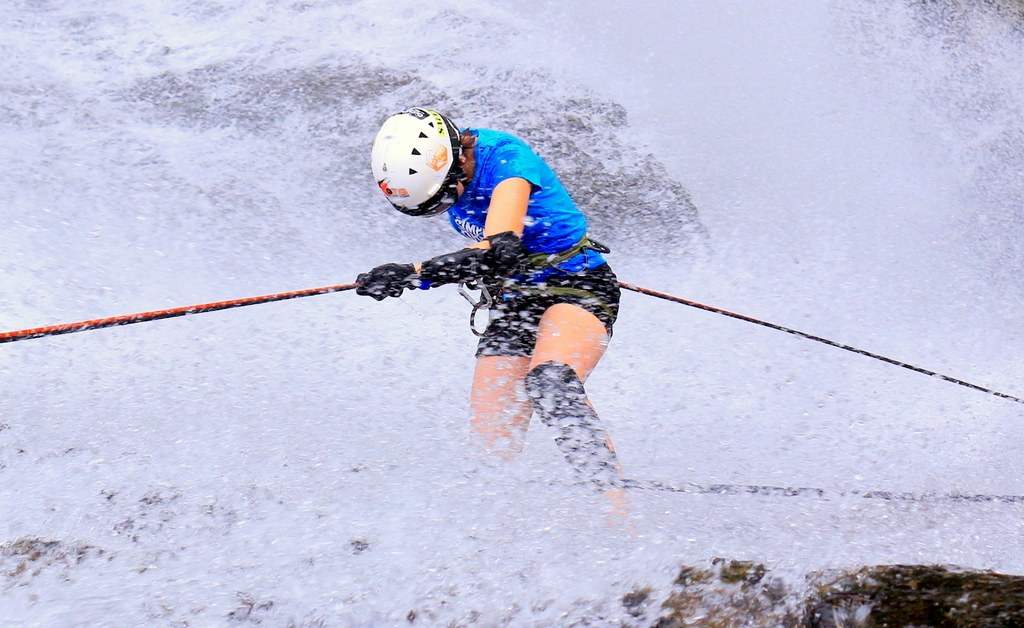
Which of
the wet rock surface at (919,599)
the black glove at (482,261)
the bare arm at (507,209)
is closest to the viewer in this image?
the wet rock surface at (919,599)

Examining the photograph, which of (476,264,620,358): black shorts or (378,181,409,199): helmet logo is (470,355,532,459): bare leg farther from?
(378,181,409,199): helmet logo

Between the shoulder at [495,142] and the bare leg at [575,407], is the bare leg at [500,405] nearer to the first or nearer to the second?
the bare leg at [575,407]

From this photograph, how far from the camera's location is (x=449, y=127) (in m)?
3.49

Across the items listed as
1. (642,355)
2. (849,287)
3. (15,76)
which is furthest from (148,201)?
(849,287)

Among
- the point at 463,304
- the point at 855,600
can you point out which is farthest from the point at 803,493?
the point at 463,304

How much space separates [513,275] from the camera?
145 inches

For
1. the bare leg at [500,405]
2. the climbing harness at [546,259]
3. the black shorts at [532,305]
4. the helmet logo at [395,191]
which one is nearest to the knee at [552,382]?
the bare leg at [500,405]

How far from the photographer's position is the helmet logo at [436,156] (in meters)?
3.42

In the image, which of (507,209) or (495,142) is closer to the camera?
→ (507,209)

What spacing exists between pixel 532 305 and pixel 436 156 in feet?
2.73

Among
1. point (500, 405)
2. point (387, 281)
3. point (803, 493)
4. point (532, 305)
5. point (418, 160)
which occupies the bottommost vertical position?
point (500, 405)

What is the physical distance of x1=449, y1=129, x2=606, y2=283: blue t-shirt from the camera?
345 cm

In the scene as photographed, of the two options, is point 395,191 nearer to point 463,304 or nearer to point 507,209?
point 507,209

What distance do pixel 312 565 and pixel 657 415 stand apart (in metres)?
3.66
